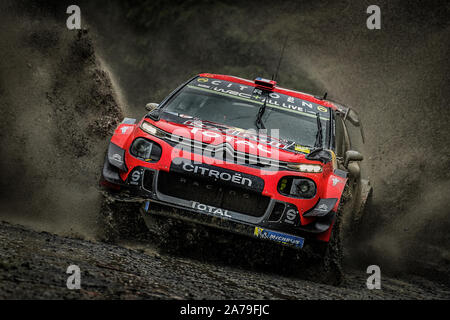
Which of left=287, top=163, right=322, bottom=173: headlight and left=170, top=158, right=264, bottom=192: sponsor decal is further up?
left=287, top=163, right=322, bottom=173: headlight

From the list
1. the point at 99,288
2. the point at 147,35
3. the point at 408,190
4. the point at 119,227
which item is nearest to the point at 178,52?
the point at 147,35

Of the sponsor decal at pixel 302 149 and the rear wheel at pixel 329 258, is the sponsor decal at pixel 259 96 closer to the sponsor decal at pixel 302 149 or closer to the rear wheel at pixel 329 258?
the sponsor decal at pixel 302 149

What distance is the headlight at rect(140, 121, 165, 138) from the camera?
14.7 ft

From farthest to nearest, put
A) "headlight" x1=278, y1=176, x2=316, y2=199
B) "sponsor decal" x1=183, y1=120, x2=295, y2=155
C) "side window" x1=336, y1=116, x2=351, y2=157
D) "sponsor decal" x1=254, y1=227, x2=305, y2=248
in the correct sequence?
"side window" x1=336, y1=116, x2=351, y2=157, "sponsor decal" x1=183, y1=120, x2=295, y2=155, "headlight" x1=278, y1=176, x2=316, y2=199, "sponsor decal" x1=254, y1=227, x2=305, y2=248

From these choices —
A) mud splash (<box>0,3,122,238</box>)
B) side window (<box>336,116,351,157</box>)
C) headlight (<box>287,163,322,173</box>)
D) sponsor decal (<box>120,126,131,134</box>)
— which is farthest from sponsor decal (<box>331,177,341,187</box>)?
mud splash (<box>0,3,122,238</box>)

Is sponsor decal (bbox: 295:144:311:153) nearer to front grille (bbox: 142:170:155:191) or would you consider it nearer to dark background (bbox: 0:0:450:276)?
front grille (bbox: 142:170:155:191)

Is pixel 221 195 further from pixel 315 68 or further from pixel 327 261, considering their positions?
pixel 315 68

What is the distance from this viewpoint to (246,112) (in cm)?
534

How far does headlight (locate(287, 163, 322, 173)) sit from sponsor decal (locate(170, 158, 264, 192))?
0.33 metres

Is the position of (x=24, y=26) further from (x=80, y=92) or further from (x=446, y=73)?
(x=446, y=73)

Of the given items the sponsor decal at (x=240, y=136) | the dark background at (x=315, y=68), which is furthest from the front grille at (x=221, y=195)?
the dark background at (x=315, y=68)

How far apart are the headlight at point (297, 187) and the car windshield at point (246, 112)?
72 cm

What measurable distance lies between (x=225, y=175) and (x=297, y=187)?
63 cm

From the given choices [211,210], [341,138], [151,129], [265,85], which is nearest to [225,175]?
[211,210]
